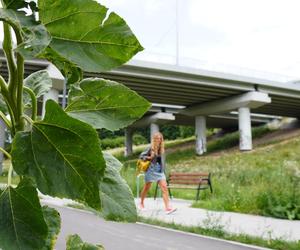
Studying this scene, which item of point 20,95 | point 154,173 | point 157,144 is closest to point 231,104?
point 154,173

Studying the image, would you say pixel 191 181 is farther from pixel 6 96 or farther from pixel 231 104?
pixel 231 104

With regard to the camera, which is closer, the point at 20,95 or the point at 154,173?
the point at 20,95

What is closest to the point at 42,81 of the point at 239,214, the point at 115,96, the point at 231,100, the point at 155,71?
the point at 115,96

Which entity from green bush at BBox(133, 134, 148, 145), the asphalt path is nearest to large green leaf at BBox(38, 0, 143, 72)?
the asphalt path

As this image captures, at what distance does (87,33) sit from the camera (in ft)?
1.79

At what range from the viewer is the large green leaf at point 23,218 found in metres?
0.51

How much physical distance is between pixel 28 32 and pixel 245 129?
3508cm

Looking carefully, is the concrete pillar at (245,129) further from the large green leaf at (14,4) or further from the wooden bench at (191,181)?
the large green leaf at (14,4)

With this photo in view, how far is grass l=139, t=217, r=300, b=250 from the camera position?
6.36m

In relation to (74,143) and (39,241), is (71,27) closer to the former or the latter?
(74,143)

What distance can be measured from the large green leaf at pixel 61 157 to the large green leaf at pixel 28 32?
0.21 feet

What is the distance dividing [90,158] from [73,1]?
17 cm

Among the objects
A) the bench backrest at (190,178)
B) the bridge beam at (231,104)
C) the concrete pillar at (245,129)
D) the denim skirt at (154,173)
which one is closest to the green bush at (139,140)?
the bridge beam at (231,104)

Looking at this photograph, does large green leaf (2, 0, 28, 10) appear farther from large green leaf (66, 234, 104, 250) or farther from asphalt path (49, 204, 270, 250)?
asphalt path (49, 204, 270, 250)
